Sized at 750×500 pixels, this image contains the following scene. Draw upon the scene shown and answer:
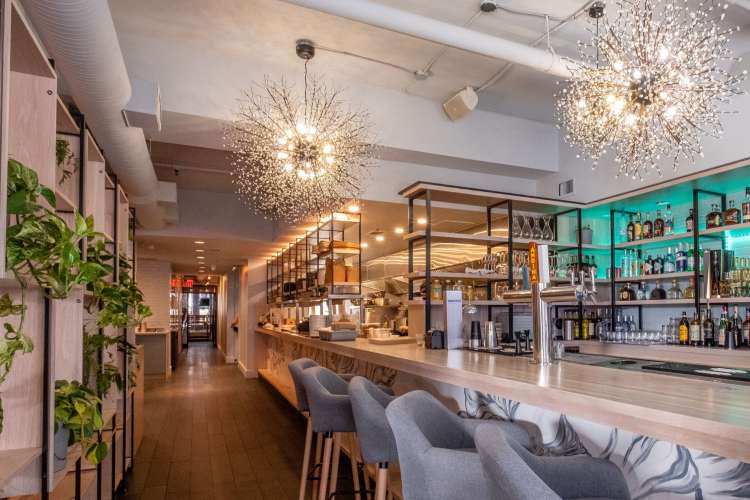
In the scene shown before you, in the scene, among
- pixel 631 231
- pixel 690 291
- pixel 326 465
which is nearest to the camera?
pixel 326 465

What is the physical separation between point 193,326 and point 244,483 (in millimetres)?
25750

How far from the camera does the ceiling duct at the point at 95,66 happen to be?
7.12 feet

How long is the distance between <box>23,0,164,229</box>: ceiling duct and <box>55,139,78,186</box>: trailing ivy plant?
0.34 m

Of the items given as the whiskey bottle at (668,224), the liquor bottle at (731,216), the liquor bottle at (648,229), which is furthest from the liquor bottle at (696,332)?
the liquor bottle at (648,229)

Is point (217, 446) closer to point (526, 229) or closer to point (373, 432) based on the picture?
point (373, 432)

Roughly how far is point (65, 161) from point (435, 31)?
2.42 m

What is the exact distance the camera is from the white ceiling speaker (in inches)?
207

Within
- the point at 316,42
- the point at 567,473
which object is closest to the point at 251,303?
the point at 316,42

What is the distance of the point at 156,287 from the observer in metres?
12.7

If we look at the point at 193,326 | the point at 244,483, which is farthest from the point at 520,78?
the point at 193,326

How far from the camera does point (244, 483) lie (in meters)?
4.11

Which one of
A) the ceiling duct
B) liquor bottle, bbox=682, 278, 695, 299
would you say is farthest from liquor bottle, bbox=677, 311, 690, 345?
the ceiling duct

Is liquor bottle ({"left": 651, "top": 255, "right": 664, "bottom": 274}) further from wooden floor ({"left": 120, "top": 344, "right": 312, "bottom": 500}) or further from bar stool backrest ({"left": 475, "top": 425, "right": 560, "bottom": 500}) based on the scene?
bar stool backrest ({"left": 475, "top": 425, "right": 560, "bottom": 500})

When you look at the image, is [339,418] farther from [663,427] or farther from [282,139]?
[282,139]
